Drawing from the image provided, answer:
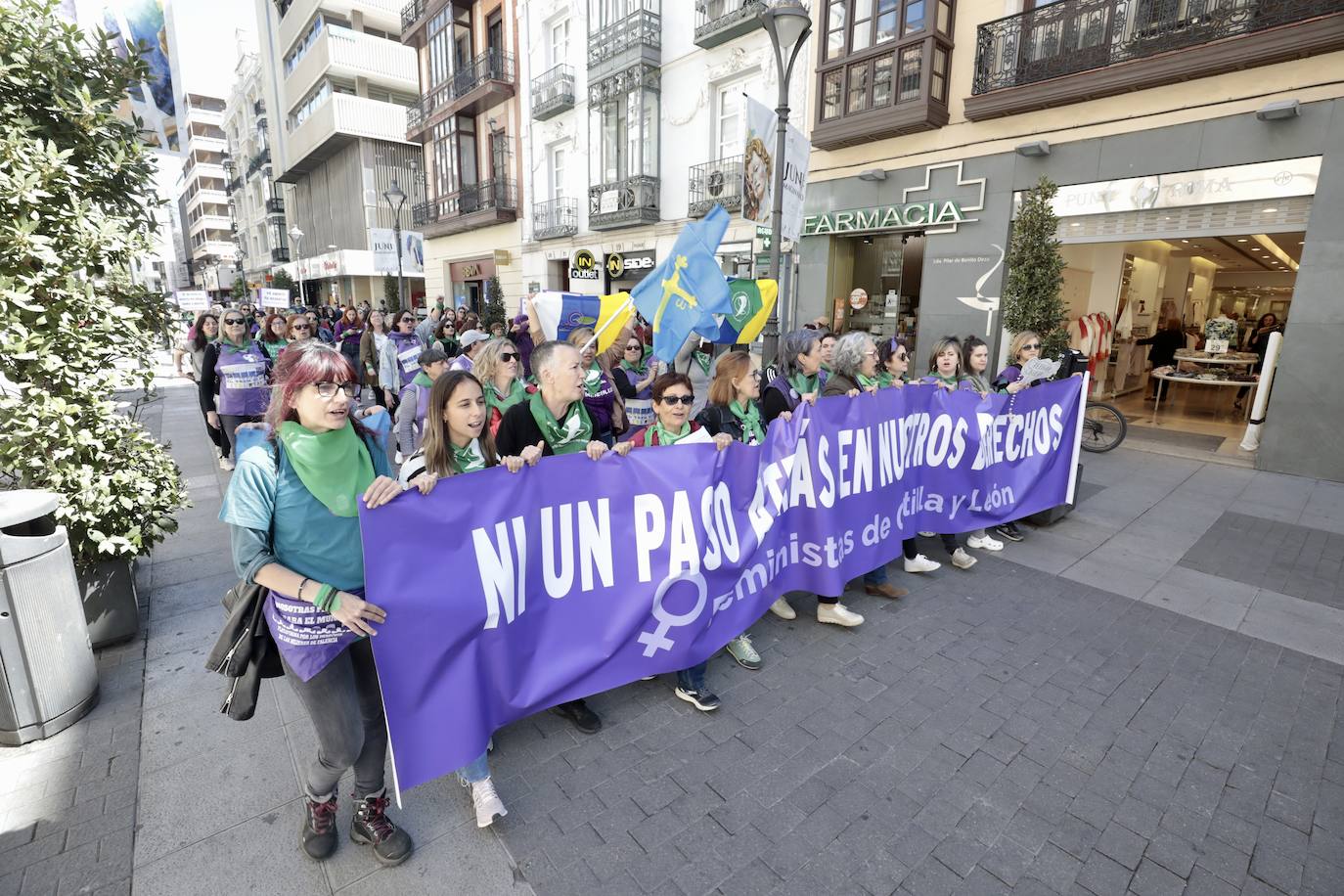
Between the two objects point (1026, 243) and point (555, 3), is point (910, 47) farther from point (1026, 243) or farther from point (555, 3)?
point (555, 3)

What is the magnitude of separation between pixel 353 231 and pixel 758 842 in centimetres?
4209

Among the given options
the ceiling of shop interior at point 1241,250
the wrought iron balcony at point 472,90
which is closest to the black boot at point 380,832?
the ceiling of shop interior at point 1241,250

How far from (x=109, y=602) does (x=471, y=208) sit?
24.5 m

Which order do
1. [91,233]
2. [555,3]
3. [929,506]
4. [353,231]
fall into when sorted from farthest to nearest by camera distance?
[353,231]
[555,3]
[929,506]
[91,233]

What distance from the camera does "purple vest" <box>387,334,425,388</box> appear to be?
324 inches

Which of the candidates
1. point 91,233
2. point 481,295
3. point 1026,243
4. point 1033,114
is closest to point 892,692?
point 91,233

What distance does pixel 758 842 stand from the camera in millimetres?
2555

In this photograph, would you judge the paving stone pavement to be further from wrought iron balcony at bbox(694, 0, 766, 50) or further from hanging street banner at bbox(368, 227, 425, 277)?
hanging street banner at bbox(368, 227, 425, 277)

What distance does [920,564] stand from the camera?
16.7ft

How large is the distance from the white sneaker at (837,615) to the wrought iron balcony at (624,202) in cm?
1617

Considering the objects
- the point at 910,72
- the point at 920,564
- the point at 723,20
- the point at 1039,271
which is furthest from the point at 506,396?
the point at 723,20

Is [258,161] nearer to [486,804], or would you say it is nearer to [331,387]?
[331,387]

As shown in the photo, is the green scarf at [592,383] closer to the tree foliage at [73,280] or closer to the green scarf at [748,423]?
the green scarf at [748,423]

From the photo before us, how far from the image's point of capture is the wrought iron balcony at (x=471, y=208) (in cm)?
2403
